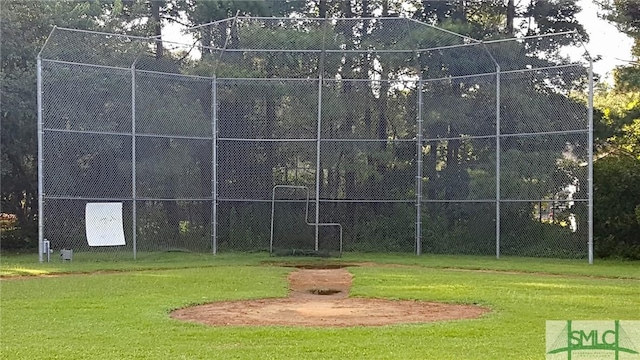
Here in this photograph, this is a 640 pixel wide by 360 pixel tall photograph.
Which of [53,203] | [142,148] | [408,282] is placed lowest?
[408,282]

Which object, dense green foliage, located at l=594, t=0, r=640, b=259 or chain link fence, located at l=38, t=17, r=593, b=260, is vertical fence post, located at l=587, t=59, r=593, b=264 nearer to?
chain link fence, located at l=38, t=17, r=593, b=260

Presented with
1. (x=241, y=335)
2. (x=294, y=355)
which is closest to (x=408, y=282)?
(x=241, y=335)

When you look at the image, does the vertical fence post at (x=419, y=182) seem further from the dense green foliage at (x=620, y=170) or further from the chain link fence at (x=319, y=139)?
the dense green foliage at (x=620, y=170)

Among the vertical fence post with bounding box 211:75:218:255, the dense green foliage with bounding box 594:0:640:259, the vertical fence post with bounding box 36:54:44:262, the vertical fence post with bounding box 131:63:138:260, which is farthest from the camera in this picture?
the dense green foliage with bounding box 594:0:640:259

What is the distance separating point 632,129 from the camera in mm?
22062

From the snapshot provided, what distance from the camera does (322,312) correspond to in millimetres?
10227

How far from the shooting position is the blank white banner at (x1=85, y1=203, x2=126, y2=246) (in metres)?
17.1

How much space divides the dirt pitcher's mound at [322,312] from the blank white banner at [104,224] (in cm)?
653

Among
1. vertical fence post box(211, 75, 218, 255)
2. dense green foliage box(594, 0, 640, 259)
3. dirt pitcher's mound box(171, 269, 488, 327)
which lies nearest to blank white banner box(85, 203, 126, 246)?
vertical fence post box(211, 75, 218, 255)

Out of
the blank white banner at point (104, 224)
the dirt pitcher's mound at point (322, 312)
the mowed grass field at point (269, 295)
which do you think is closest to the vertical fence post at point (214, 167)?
the mowed grass field at point (269, 295)

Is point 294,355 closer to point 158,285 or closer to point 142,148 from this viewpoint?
point 158,285

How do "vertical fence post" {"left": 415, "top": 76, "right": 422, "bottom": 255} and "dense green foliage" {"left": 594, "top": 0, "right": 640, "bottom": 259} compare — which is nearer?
"dense green foliage" {"left": 594, "top": 0, "right": 640, "bottom": 259}

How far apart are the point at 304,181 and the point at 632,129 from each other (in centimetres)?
944

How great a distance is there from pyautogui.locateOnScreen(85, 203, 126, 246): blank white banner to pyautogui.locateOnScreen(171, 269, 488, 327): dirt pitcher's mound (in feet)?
21.4
